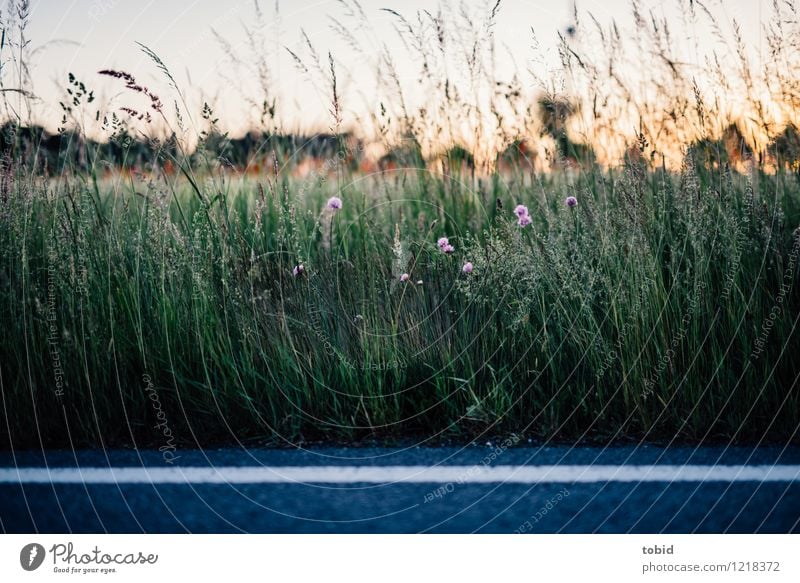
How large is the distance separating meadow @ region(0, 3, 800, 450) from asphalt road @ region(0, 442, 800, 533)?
0.14 metres

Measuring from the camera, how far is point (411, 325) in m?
2.42

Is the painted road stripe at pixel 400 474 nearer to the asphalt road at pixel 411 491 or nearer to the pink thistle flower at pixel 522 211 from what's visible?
the asphalt road at pixel 411 491

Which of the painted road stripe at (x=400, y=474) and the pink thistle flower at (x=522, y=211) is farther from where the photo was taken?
the pink thistle flower at (x=522, y=211)

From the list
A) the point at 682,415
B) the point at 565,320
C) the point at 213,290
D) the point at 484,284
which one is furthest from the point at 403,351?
the point at 682,415

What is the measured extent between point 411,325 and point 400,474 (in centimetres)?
65
